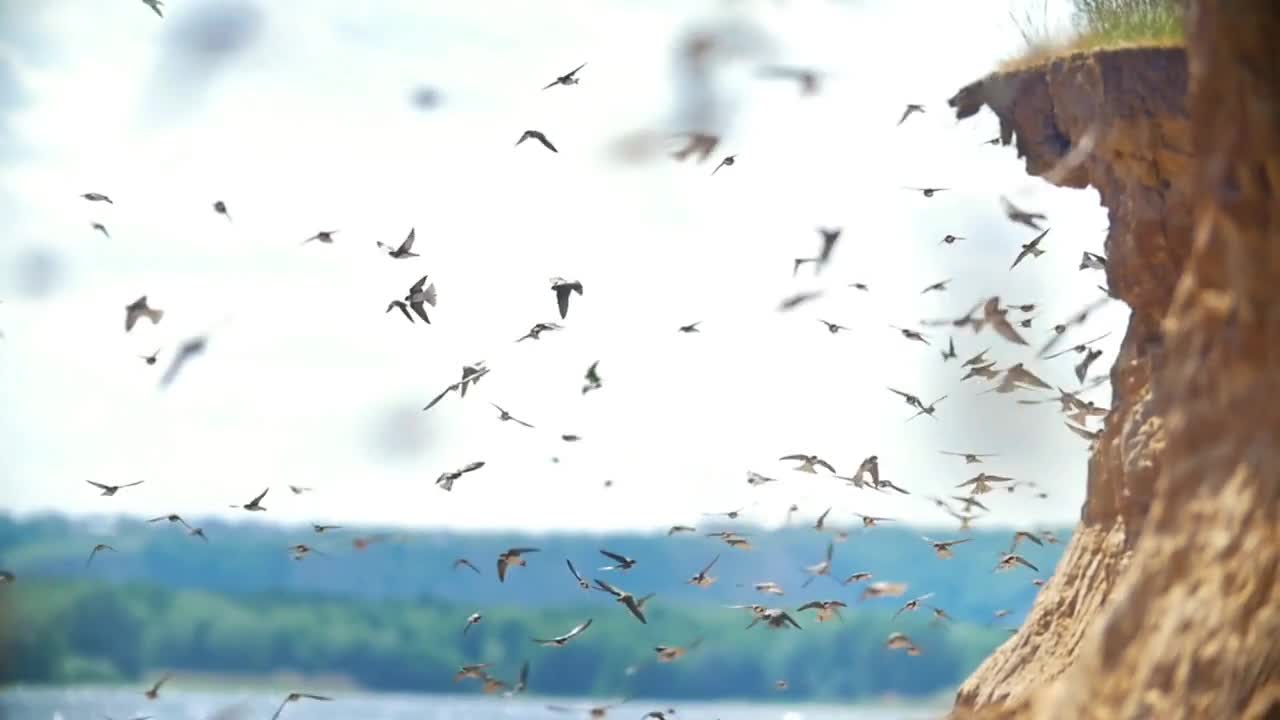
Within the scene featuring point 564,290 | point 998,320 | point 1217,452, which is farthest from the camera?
point 564,290

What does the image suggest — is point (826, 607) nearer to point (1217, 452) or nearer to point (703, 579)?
point (703, 579)

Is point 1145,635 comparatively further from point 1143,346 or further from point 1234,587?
point 1143,346

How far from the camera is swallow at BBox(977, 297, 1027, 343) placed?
24.7ft

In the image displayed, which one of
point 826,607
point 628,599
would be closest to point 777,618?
point 826,607

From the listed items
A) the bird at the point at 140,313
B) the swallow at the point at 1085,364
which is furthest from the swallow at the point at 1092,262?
the bird at the point at 140,313

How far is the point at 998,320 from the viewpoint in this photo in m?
7.57

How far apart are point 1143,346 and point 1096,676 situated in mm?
3748

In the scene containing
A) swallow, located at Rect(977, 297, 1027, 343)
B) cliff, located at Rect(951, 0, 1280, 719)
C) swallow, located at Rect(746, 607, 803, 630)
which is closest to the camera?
cliff, located at Rect(951, 0, 1280, 719)

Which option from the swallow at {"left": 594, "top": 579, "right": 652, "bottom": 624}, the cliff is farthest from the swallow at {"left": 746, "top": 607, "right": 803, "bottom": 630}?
the cliff

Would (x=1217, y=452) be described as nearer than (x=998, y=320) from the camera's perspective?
Yes

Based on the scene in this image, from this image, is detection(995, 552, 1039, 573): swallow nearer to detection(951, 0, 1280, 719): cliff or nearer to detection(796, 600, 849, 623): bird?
detection(796, 600, 849, 623): bird

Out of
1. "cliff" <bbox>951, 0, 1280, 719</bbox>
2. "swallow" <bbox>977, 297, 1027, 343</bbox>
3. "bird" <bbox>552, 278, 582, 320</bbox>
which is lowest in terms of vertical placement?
"cliff" <bbox>951, 0, 1280, 719</bbox>

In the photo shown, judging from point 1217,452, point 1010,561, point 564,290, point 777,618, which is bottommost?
point 1217,452

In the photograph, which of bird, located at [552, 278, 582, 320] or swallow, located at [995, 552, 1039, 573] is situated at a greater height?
bird, located at [552, 278, 582, 320]
